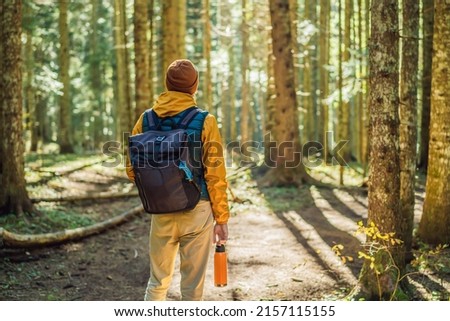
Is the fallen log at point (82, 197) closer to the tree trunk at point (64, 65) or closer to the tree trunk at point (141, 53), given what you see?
the tree trunk at point (141, 53)

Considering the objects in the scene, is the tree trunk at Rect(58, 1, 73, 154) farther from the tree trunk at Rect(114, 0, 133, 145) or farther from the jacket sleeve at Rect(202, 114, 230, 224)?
the jacket sleeve at Rect(202, 114, 230, 224)

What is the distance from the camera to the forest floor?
641 cm

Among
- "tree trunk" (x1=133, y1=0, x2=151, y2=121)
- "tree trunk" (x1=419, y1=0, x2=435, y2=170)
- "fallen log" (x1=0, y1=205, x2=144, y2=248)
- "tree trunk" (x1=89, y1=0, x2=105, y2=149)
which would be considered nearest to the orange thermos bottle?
"fallen log" (x1=0, y1=205, x2=144, y2=248)

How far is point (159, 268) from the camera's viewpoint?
4359mm

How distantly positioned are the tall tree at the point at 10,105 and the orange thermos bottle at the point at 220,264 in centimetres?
526

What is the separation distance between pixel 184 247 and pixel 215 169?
704 millimetres

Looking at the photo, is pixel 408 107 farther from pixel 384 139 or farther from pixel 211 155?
pixel 211 155

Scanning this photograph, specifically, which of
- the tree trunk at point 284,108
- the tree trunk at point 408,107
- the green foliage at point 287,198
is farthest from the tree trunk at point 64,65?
the tree trunk at point 408,107

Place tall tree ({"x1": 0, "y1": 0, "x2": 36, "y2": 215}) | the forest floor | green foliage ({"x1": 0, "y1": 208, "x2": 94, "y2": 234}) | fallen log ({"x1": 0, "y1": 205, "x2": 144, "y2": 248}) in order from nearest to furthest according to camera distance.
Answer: the forest floor < fallen log ({"x1": 0, "y1": 205, "x2": 144, "y2": 248}) < green foliage ({"x1": 0, "y1": 208, "x2": 94, "y2": 234}) < tall tree ({"x1": 0, "y1": 0, "x2": 36, "y2": 215})

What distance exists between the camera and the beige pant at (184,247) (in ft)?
13.8

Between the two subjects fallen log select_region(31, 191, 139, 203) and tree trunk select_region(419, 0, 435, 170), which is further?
tree trunk select_region(419, 0, 435, 170)

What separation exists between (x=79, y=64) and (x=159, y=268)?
3369 centimetres

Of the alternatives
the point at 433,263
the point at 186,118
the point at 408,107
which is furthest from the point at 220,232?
the point at 408,107

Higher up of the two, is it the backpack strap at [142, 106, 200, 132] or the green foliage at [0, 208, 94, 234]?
the backpack strap at [142, 106, 200, 132]
